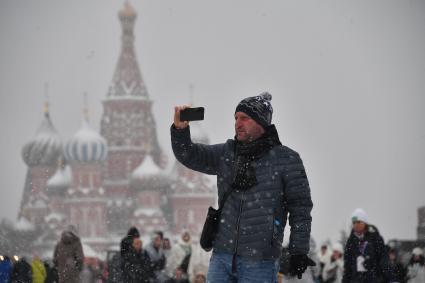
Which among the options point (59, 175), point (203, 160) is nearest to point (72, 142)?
point (59, 175)

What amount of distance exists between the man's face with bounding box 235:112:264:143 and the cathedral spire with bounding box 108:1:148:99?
9430 cm

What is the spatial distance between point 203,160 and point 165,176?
85492mm

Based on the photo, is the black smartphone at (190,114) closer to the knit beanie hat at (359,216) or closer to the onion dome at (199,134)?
the knit beanie hat at (359,216)

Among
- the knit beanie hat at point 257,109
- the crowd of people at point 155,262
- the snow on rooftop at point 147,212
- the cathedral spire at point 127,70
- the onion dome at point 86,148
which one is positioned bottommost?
the crowd of people at point 155,262

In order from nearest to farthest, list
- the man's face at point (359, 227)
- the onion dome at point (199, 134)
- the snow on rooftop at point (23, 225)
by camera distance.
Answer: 1. the man's face at point (359, 227)
2. the onion dome at point (199, 134)
3. the snow on rooftop at point (23, 225)

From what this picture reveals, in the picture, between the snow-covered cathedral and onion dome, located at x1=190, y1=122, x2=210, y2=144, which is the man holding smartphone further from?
onion dome, located at x1=190, y1=122, x2=210, y2=144

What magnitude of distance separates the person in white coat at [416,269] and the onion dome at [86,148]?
254 ft

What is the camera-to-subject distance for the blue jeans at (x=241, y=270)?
475 cm

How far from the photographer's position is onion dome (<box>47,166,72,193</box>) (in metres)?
93.1

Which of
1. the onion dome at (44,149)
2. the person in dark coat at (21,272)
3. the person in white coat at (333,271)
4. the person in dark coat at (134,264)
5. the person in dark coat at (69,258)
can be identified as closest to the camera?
the person in dark coat at (134,264)

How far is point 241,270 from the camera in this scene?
4773 millimetres

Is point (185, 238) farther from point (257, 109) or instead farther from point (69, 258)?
point (257, 109)

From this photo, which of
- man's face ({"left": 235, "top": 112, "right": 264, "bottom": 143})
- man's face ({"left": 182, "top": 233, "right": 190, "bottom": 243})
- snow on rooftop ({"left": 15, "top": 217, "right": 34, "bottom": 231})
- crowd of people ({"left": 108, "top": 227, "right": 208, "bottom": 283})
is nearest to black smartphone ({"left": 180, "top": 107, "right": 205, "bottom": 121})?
man's face ({"left": 235, "top": 112, "right": 264, "bottom": 143})

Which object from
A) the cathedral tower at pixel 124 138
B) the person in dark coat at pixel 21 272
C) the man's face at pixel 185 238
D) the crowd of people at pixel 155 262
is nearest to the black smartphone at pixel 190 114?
Answer: the crowd of people at pixel 155 262
